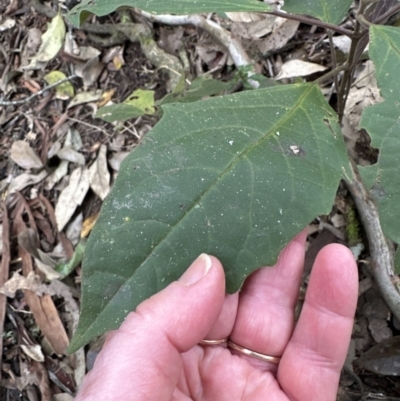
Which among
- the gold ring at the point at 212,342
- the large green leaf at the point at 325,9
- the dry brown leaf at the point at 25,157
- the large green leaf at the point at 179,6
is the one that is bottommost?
the gold ring at the point at 212,342

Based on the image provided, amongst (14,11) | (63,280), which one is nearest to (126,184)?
(63,280)

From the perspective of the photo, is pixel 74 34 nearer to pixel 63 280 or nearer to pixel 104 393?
pixel 63 280

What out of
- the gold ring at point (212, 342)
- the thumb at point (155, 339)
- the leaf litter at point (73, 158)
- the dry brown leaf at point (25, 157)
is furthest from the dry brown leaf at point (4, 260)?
the thumb at point (155, 339)

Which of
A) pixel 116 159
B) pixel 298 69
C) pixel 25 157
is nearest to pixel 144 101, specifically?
pixel 116 159

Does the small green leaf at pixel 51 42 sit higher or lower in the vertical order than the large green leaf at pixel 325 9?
lower

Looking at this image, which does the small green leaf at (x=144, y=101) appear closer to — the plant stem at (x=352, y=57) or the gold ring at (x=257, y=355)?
the plant stem at (x=352, y=57)

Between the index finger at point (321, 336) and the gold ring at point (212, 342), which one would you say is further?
the gold ring at point (212, 342)

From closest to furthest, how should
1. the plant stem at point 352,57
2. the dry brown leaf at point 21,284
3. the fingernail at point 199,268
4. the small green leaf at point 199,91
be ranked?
the fingernail at point 199,268
the plant stem at point 352,57
the small green leaf at point 199,91
the dry brown leaf at point 21,284

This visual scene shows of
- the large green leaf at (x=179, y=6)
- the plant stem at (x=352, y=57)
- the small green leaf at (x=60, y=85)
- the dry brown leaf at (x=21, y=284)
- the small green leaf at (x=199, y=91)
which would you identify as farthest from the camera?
the small green leaf at (x=60, y=85)
